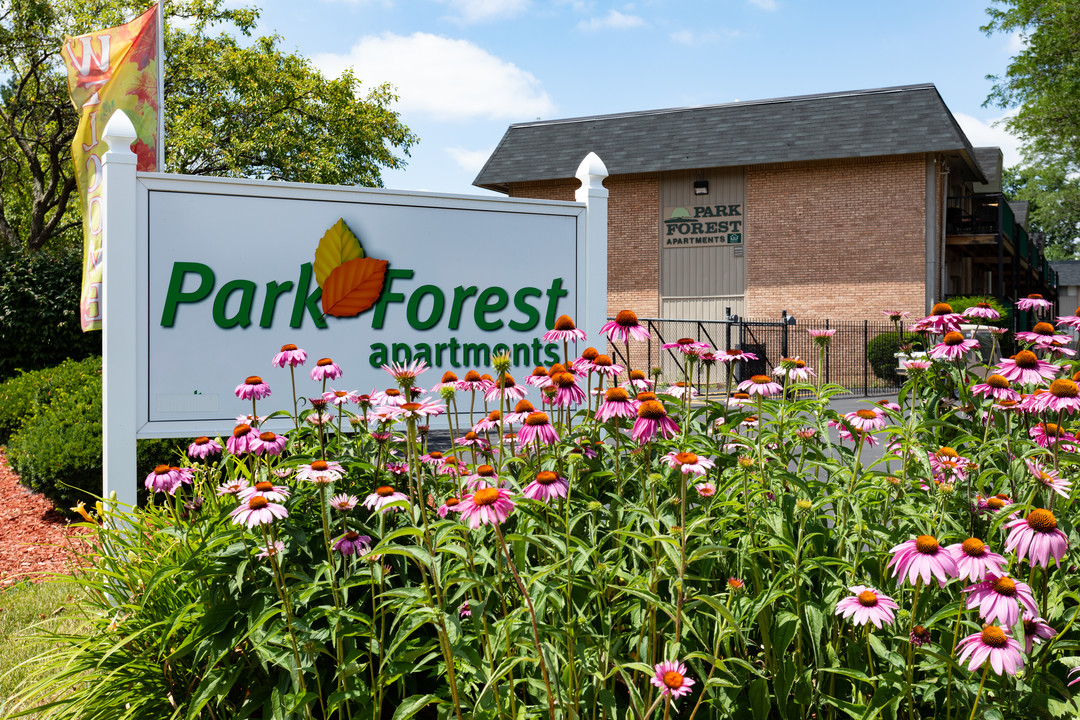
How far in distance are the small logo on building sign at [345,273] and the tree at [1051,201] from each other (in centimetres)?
5098

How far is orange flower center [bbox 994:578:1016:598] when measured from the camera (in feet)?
5.85

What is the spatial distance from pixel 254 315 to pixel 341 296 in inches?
19.4

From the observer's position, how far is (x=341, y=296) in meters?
4.71

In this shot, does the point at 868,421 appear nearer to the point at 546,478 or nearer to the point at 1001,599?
the point at 1001,599

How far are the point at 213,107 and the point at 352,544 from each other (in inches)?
831

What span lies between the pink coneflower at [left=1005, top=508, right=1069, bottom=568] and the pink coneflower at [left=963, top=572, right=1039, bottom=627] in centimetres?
8

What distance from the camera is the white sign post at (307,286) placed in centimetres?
429

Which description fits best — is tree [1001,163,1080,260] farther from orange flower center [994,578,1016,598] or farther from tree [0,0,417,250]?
orange flower center [994,578,1016,598]

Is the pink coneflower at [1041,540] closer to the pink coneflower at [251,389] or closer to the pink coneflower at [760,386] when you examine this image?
the pink coneflower at [760,386]

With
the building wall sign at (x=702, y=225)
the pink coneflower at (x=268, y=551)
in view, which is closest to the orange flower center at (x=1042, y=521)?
the pink coneflower at (x=268, y=551)

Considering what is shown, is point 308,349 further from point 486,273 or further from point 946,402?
point 946,402

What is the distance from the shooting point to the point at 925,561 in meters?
1.87

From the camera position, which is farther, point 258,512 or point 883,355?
point 883,355

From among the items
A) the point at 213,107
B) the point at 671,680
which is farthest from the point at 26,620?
the point at 213,107
